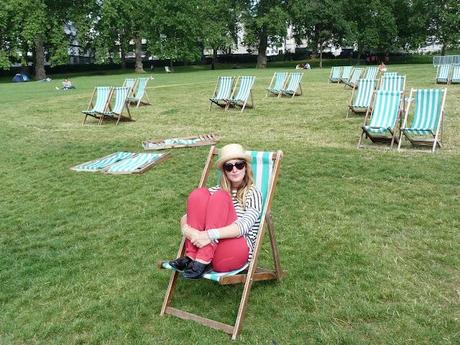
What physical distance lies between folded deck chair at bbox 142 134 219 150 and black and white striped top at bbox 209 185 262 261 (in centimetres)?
549

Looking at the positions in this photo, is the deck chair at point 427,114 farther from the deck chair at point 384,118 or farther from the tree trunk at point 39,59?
the tree trunk at point 39,59

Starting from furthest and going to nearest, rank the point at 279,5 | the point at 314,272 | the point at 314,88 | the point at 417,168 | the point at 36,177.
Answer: the point at 279,5, the point at 314,88, the point at 36,177, the point at 417,168, the point at 314,272

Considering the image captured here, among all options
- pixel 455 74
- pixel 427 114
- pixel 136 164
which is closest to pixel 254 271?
pixel 136 164

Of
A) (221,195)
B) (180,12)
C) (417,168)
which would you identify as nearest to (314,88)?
(417,168)

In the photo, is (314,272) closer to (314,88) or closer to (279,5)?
(314,88)

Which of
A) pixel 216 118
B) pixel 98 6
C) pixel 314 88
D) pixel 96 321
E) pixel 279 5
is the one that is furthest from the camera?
pixel 279 5

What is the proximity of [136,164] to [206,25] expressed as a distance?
36056 mm

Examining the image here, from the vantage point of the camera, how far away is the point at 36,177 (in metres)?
7.64

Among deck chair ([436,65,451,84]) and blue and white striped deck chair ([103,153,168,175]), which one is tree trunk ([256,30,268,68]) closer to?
deck chair ([436,65,451,84])

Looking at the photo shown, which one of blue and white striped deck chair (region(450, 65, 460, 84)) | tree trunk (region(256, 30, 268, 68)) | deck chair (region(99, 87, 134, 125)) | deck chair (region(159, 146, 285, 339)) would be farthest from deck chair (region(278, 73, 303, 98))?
tree trunk (region(256, 30, 268, 68))

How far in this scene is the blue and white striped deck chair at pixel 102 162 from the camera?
25.6ft

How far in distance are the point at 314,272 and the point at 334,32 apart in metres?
44.1

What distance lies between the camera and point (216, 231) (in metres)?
3.25

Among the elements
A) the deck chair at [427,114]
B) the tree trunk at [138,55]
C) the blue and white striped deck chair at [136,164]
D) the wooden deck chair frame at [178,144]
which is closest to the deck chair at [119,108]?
the wooden deck chair frame at [178,144]
